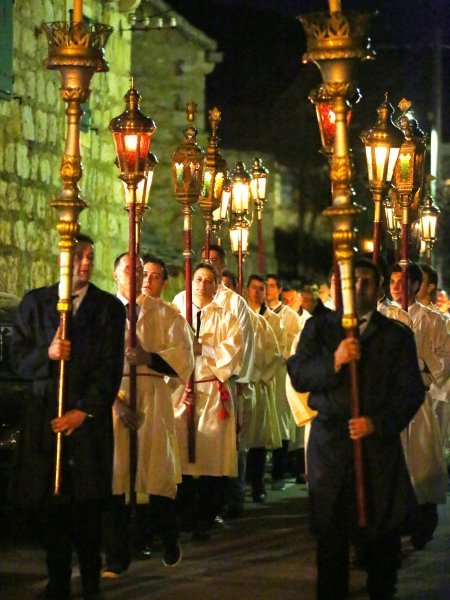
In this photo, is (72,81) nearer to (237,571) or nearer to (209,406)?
(237,571)

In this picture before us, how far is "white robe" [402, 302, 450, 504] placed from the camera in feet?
36.2

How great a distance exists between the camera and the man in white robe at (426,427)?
11.0m

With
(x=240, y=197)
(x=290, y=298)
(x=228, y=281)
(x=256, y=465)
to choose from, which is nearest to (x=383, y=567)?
(x=228, y=281)

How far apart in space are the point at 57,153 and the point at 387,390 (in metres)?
11.2

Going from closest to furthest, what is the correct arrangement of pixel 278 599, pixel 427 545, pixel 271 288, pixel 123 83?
pixel 278 599 → pixel 427 545 → pixel 271 288 → pixel 123 83

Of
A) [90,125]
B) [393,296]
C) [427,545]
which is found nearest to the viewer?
[427,545]

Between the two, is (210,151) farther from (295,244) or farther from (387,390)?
(295,244)

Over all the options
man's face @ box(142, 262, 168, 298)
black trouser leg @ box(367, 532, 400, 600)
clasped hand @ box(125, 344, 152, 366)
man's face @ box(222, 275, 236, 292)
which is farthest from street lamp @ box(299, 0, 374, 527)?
man's face @ box(222, 275, 236, 292)

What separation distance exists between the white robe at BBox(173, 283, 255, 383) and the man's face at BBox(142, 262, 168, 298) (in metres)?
1.73

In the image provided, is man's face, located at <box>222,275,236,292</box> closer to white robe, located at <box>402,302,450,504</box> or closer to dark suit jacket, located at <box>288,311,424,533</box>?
white robe, located at <box>402,302,450,504</box>

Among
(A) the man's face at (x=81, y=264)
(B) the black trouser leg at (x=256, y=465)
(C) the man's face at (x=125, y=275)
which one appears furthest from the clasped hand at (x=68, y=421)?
(B) the black trouser leg at (x=256, y=465)

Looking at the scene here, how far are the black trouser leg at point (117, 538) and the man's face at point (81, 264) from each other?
1.68 meters

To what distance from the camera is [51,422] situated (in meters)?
8.20

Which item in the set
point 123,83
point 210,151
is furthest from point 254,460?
point 123,83
